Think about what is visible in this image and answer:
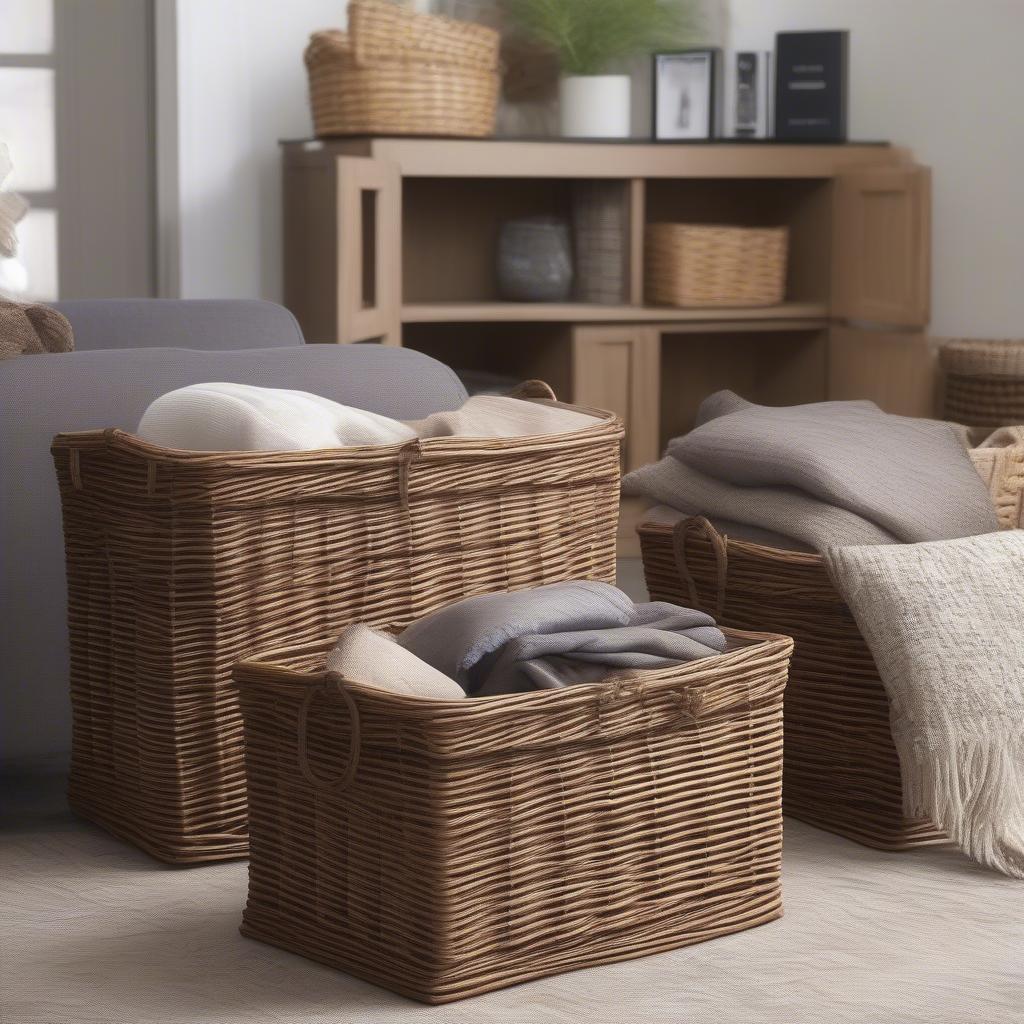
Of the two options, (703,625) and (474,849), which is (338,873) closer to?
(474,849)

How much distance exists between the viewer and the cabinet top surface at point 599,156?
3283mm

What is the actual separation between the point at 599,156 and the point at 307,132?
70 cm

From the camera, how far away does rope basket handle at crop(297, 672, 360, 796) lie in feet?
4.15

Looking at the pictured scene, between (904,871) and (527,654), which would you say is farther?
(904,871)

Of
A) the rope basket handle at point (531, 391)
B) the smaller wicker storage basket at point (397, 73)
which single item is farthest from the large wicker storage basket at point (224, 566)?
the smaller wicker storage basket at point (397, 73)

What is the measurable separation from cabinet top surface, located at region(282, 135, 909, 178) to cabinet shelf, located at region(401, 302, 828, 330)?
0.87 ft

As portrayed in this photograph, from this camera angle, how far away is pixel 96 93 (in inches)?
149

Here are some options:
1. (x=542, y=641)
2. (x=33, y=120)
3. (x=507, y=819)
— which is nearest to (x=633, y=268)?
(x=33, y=120)

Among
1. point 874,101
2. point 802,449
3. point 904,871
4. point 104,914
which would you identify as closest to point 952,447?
point 802,449

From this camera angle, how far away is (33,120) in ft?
12.4

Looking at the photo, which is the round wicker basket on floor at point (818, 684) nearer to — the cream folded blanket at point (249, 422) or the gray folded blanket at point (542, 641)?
the gray folded blanket at point (542, 641)

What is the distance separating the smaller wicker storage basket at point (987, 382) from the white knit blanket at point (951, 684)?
151 cm

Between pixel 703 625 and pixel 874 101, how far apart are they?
8.59 feet

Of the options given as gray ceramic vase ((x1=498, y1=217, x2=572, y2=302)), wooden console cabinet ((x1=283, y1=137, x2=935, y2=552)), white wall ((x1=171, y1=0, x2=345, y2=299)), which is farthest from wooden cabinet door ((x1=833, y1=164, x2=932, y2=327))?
white wall ((x1=171, y1=0, x2=345, y2=299))
